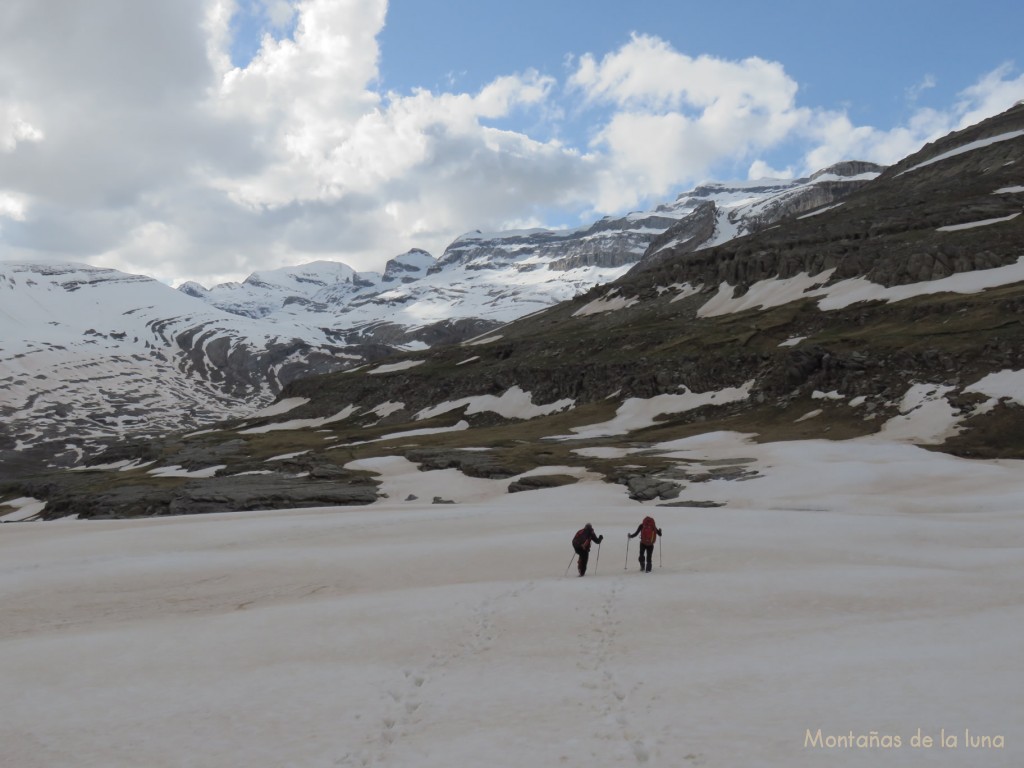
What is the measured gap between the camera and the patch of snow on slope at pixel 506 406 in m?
104

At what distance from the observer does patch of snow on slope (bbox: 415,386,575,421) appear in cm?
10400

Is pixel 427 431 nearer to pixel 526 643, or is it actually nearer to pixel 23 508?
pixel 23 508

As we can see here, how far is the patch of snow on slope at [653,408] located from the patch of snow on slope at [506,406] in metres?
15.9

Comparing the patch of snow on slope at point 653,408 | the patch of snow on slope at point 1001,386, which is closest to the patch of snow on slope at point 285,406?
the patch of snow on slope at point 653,408

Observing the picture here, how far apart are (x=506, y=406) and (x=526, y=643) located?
3541 inches

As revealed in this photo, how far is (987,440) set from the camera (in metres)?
51.8

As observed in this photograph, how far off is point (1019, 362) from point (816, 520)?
40235 mm

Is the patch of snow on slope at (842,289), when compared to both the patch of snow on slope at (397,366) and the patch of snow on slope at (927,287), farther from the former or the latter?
the patch of snow on slope at (397,366)

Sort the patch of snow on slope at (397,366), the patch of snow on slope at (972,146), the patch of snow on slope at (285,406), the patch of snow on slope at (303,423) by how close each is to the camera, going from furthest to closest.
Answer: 1. the patch of snow on slope at (972,146)
2. the patch of snow on slope at (285,406)
3. the patch of snow on slope at (397,366)
4. the patch of snow on slope at (303,423)

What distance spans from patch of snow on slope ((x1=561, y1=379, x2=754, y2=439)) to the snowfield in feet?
143

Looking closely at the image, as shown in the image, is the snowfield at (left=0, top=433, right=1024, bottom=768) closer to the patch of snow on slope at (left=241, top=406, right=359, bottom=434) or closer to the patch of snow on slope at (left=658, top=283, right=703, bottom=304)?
the patch of snow on slope at (left=241, top=406, right=359, bottom=434)

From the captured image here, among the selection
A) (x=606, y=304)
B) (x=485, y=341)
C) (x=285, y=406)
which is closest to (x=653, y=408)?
(x=606, y=304)

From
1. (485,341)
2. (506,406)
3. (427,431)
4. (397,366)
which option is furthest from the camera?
(485,341)

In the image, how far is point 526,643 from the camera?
18234 mm
